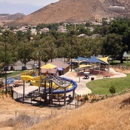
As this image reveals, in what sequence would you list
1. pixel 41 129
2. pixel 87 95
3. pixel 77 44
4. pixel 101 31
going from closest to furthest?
pixel 41 129 → pixel 87 95 → pixel 77 44 → pixel 101 31

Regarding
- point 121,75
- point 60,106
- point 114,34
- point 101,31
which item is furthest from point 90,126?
point 101,31

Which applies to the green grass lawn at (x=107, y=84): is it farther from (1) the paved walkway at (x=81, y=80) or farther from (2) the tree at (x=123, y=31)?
(2) the tree at (x=123, y=31)

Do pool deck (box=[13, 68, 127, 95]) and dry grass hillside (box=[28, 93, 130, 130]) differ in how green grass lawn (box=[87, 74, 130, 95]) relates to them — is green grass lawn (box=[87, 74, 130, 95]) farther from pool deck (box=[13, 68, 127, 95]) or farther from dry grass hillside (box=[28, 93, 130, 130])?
dry grass hillside (box=[28, 93, 130, 130])

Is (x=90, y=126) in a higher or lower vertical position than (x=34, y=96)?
higher

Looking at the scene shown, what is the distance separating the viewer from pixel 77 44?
65.9 m

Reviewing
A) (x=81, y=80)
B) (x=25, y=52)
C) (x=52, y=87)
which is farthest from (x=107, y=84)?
(x=25, y=52)

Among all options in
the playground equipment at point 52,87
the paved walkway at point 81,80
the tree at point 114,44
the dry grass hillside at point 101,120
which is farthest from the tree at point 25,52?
the dry grass hillside at point 101,120

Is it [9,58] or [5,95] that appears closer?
[5,95]

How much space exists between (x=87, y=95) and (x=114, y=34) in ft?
91.0

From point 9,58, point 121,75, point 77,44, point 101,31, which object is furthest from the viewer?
point 101,31

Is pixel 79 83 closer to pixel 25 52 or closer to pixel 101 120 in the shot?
pixel 25 52

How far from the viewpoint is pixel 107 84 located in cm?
4216

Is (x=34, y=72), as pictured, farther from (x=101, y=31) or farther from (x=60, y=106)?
(x=101, y=31)

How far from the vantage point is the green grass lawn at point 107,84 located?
38.8 metres
